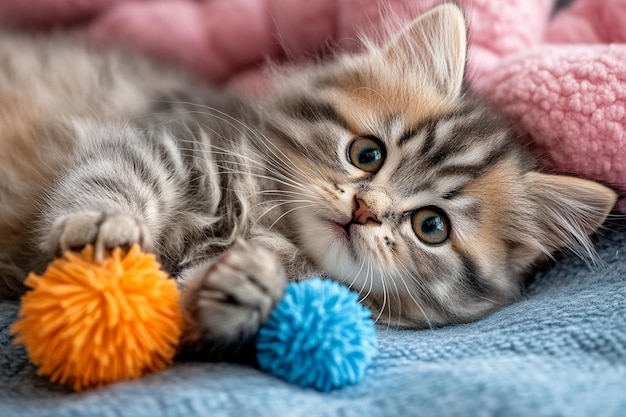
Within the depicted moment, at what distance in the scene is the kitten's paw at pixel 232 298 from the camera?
975mm

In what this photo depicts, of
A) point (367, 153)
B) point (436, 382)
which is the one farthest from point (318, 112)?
point (436, 382)

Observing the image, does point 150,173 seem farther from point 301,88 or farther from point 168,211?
point 301,88

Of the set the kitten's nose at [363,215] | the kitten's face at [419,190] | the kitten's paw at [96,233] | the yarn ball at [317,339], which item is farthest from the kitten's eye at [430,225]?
the kitten's paw at [96,233]

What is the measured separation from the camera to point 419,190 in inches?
53.0

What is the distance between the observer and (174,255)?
4.25 feet

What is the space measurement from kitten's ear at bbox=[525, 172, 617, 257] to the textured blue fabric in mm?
285

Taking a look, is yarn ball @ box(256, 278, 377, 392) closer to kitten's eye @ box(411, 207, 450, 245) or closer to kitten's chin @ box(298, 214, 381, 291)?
kitten's chin @ box(298, 214, 381, 291)

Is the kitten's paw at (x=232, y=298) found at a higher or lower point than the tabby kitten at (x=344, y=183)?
lower

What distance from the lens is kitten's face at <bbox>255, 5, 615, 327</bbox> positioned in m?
1.31

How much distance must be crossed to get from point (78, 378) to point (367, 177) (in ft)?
2.40

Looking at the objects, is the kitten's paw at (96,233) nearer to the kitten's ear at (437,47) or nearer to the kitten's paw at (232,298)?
the kitten's paw at (232,298)

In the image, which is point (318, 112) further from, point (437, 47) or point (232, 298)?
point (232, 298)

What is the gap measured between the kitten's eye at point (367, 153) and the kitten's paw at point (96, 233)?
1.80 ft

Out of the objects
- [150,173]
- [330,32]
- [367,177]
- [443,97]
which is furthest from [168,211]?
[330,32]
